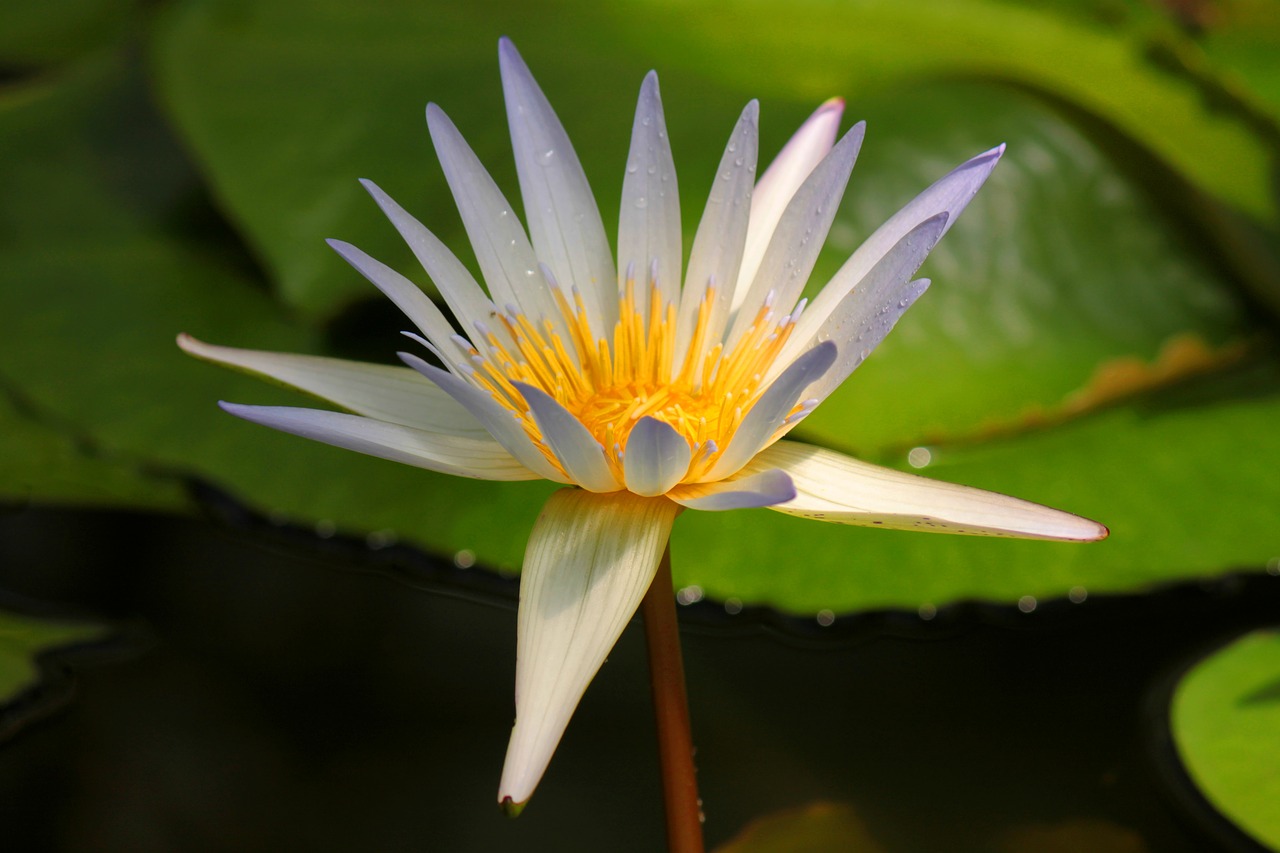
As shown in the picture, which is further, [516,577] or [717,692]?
[516,577]

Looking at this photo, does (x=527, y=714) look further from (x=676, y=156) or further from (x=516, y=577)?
(x=676, y=156)

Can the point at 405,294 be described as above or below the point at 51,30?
below

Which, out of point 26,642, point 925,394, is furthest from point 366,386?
point 925,394

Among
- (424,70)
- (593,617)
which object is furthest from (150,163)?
(593,617)

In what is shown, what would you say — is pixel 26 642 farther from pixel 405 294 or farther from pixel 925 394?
pixel 925 394

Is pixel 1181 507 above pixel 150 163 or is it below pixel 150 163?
below

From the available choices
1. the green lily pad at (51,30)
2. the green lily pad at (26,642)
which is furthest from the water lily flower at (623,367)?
the green lily pad at (51,30)

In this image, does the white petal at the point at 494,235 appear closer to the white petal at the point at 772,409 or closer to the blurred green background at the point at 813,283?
the white petal at the point at 772,409
